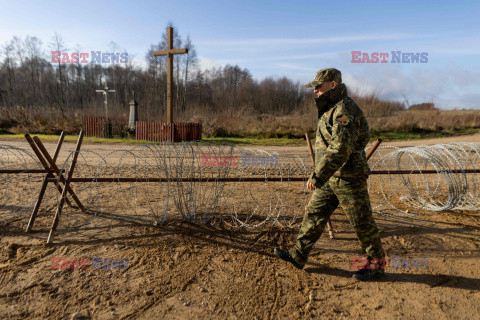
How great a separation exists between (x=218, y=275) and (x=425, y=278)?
2.53 metres

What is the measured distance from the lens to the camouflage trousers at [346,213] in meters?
3.03

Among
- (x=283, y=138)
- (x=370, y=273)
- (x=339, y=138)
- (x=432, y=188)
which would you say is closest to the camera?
(x=339, y=138)

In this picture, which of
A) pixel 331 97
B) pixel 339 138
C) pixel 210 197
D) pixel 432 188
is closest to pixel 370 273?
pixel 339 138

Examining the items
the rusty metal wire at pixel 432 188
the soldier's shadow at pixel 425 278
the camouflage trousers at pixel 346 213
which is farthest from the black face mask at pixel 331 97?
the soldier's shadow at pixel 425 278

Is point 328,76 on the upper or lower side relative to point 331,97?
upper

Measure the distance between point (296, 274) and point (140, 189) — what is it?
14.4 feet

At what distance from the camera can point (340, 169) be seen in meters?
3.04

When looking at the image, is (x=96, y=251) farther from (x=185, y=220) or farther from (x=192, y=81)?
(x=192, y=81)

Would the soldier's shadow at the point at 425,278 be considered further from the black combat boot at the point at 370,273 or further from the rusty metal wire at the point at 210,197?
the rusty metal wire at the point at 210,197

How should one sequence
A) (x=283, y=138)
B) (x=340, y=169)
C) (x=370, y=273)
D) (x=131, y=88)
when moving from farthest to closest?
(x=131, y=88), (x=283, y=138), (x=370, y=273), (x=340, y=169)

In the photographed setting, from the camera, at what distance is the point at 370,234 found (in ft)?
10.3

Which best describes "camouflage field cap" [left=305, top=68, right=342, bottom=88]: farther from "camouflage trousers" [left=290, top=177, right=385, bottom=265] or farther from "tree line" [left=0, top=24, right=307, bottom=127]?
"tree line" [left=0, top=24, right=307, bottom=127]

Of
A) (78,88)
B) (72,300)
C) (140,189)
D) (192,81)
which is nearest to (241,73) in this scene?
(192,81)

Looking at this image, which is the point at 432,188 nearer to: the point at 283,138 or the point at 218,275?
the point at 218,275
